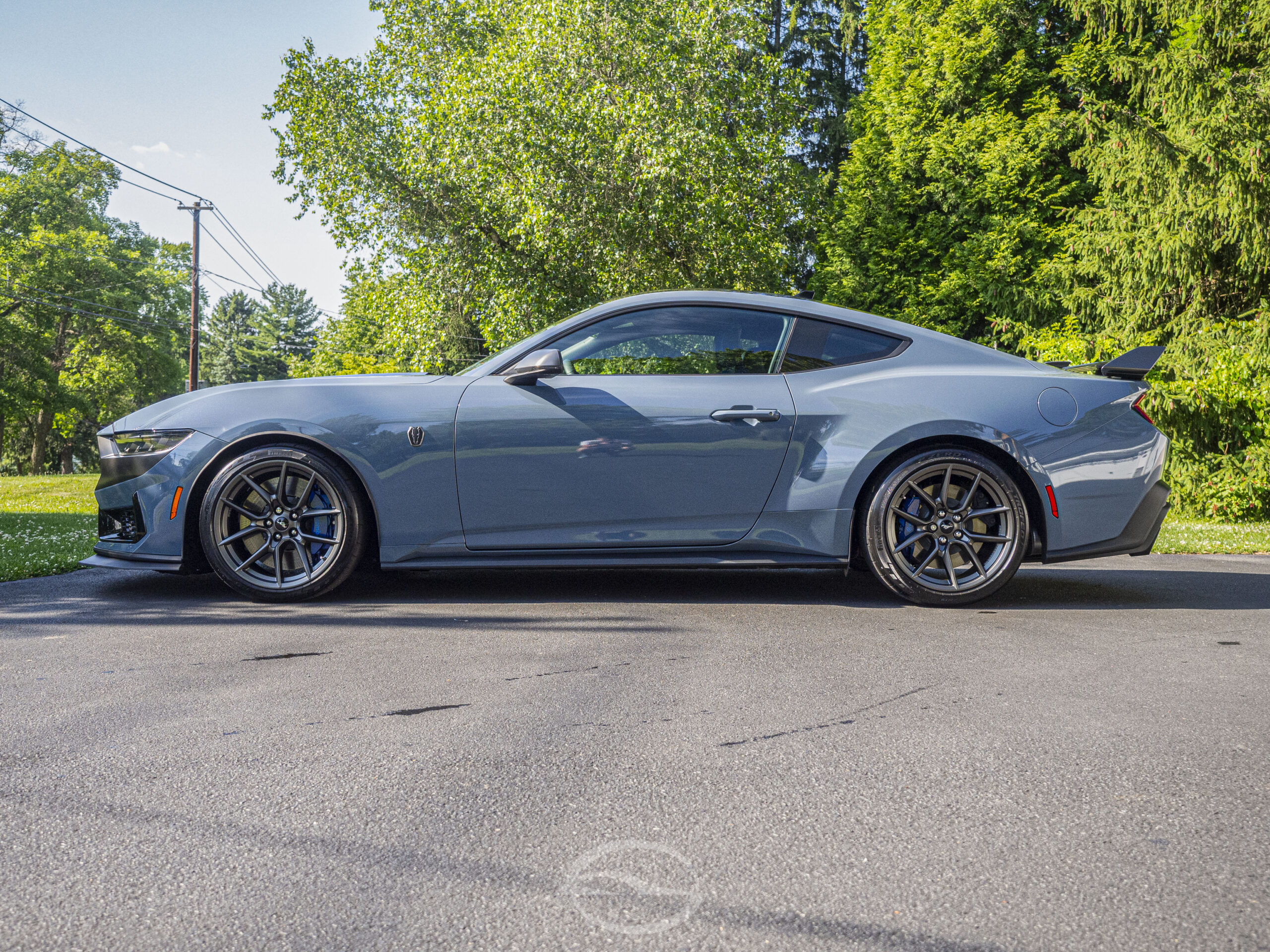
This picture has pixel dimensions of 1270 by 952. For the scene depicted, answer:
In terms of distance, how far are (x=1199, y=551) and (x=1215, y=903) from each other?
6.71m

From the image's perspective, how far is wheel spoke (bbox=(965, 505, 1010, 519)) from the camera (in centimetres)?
445

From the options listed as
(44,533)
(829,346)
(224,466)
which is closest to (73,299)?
(44,533)

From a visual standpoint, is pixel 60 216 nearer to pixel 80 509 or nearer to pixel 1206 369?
pixel 80 509

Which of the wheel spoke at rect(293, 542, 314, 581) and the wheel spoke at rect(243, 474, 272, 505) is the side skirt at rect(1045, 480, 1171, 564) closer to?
the wheel spoke at rect(293, 542, 314, 581)

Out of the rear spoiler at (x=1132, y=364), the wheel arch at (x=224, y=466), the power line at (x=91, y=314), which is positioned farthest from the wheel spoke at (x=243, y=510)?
the power line at (x=91, y=314)

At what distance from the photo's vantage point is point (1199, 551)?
24.4 feet

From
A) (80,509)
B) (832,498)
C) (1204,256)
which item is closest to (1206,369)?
(1204,256)

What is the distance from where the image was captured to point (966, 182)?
22.0 meters

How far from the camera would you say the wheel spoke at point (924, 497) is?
4469 mm

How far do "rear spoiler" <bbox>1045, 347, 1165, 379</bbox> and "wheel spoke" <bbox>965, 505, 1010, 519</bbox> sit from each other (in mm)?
760

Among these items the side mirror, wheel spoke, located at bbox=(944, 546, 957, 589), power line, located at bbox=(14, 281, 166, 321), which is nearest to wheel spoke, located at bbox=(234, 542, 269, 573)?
the side mirror

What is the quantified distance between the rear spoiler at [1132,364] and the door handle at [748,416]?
146 centimetres

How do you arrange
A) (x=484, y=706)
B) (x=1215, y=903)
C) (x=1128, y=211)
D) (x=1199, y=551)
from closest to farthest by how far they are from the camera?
(x=1215, y=903) → (x=484, y=706) → (x=1199, y=551) → (x=1128, y=211)

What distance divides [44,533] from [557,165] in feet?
36.2
